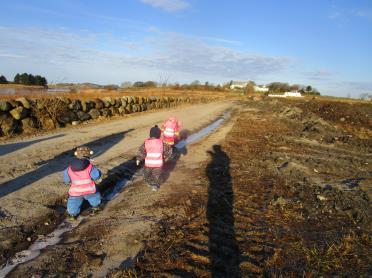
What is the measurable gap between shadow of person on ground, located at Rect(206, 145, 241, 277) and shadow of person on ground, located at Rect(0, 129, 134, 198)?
390cm

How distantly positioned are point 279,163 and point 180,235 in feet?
20.4

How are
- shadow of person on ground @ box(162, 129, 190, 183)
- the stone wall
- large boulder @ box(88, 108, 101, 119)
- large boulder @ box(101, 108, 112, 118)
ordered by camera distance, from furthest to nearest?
large boulder @ box(101, 108, 112, 118)
large boulder @ box(88, 108, 101, 119)
the stone wall
shadow of person on ground @ box(162, 129, 190, 183)

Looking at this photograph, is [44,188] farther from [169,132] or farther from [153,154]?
[169,132]

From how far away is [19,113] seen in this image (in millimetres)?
14719

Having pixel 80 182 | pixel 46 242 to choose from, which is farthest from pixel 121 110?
pixel 46 242

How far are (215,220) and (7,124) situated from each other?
1090 centimetres

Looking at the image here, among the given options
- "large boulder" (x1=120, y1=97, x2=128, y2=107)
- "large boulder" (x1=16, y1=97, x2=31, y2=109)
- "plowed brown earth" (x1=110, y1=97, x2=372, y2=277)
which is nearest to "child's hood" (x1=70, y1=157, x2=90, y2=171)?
"plowed brown earth" (x1=110, y1=97, x2=372, y2=277)

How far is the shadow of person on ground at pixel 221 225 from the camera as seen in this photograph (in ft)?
15.2

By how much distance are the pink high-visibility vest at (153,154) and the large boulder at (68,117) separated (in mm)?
10254

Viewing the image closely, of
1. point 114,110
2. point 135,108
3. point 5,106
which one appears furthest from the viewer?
point 135,108

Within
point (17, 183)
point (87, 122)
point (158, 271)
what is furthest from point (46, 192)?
point (87, 122)

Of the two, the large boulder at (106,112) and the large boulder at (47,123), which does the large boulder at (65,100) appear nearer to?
the large boulder at (47,123)

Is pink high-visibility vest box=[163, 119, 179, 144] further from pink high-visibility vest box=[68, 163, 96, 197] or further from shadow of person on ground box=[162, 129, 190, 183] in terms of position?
pink high-visibility vest box=[68, 163, 96, 197]

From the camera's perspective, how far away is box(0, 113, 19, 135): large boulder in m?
13.7
